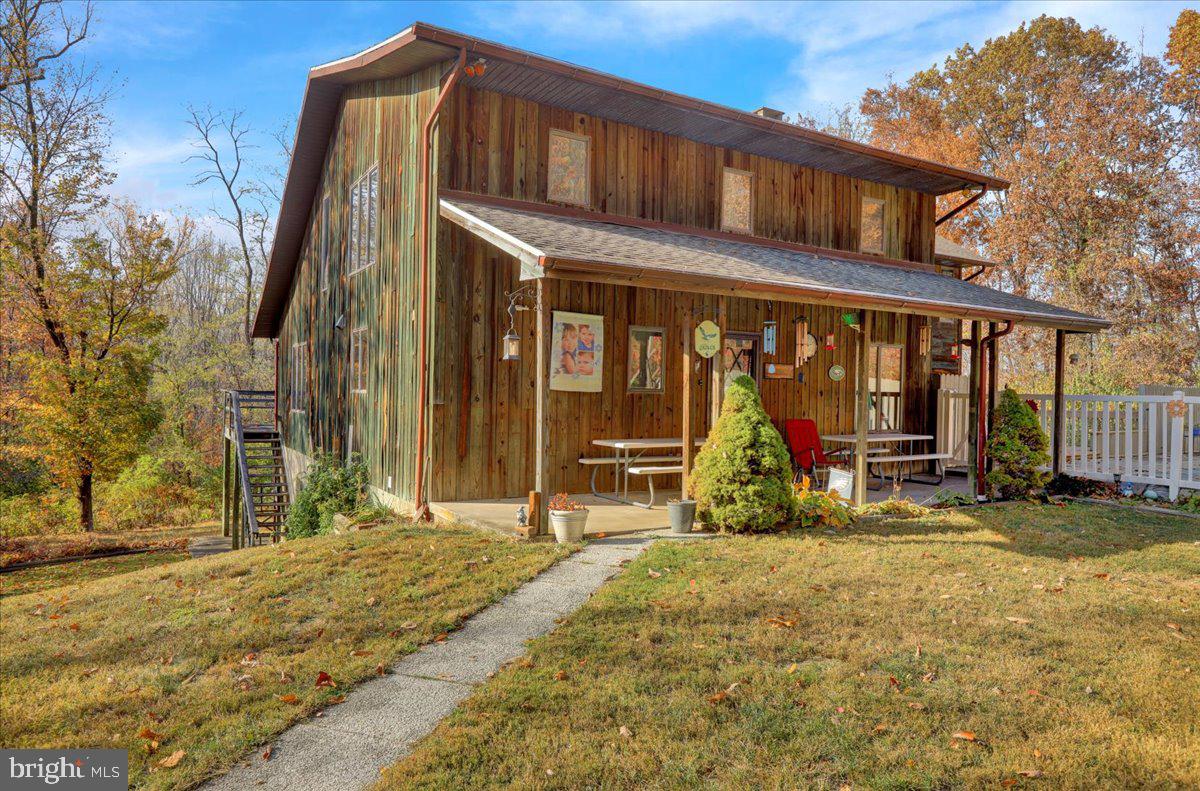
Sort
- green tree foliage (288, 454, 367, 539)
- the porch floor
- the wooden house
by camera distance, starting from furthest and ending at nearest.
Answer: green tree foliage (288, 454, 367, 539) < the wooden house < the porch floor

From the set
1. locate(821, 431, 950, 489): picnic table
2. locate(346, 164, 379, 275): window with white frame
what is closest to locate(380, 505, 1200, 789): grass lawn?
locate(821, 431, 950, 489): picnic table

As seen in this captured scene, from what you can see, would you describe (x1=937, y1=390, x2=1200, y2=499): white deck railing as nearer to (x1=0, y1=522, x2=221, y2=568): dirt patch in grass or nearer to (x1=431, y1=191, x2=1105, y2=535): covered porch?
(x1=431, y1=191, x2=1105, y2=535): covered porch

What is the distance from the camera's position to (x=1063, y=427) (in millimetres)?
11727

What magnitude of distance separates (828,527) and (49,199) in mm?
22814

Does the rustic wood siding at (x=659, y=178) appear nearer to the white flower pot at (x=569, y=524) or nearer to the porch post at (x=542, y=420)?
the porch post at (x=542, y=420)

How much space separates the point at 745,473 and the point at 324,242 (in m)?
10.4

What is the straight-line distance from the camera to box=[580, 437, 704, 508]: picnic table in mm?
9344

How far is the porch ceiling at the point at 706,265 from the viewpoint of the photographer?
7488 millimetres

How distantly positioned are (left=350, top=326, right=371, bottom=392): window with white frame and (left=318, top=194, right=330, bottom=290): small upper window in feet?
8.16

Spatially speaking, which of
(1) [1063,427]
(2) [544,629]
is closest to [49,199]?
(2) [544,629]

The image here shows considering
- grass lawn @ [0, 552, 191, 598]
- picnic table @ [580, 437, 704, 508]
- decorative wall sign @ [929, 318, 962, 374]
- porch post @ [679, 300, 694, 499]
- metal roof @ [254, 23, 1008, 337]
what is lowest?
grass lawn @ [0, 552, 191, 598]

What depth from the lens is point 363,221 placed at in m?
12.2

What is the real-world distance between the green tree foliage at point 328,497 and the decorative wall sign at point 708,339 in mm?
5688

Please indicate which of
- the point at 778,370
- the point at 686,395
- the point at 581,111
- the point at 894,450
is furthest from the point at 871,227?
the point at 686,395
